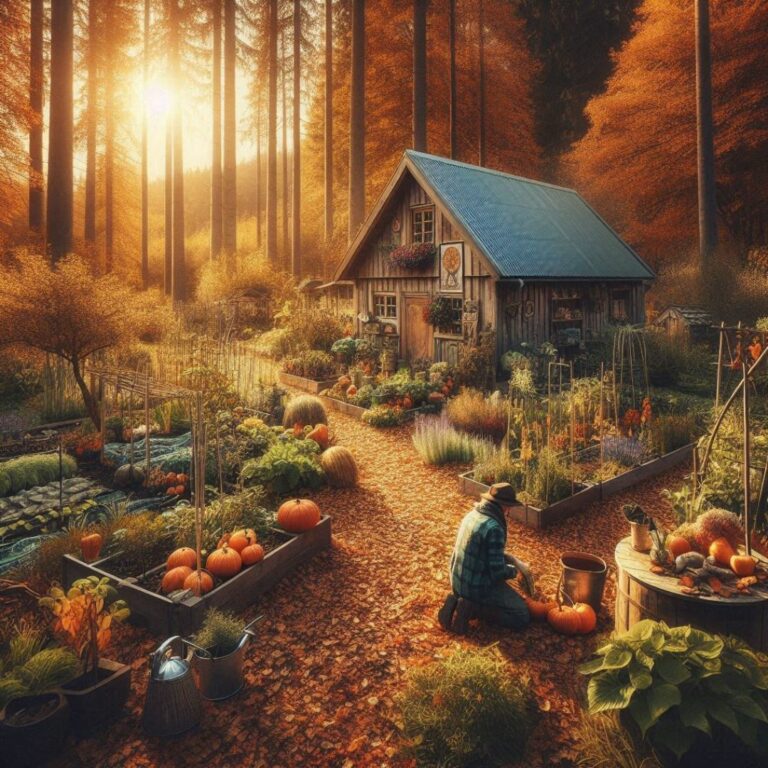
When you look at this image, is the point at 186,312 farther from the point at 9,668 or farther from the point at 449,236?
the point at 9,668

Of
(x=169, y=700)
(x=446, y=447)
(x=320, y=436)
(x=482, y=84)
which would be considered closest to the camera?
(x=169, y=700)

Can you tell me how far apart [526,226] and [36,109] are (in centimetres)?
1647

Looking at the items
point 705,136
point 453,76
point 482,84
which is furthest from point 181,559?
point 482,84

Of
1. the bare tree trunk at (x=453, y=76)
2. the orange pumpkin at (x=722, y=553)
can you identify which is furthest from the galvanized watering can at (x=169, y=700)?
the bare tree trunk at (x=453, y=76)

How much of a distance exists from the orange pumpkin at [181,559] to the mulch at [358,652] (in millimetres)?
608

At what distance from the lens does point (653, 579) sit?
3.98 meters

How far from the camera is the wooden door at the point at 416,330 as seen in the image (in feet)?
49.0

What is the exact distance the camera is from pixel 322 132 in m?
31.5

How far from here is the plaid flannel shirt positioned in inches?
179

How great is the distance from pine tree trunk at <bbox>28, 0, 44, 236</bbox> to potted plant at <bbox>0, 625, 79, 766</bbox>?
56.4 feet

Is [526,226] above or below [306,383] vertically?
above

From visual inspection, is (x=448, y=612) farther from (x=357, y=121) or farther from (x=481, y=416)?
(x=357, y=121)

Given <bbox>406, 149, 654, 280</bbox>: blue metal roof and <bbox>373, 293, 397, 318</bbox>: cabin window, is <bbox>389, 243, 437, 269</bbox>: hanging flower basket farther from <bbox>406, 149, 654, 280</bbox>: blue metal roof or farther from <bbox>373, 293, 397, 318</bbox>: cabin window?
<bbox>373, 293, 397, 318</bbox>: cabin window

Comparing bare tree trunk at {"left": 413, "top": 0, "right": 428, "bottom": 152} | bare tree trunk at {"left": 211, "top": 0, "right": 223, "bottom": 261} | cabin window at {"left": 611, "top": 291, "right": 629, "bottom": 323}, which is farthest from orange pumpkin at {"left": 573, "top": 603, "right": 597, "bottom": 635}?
bare tree trunk at {"left": 211, "top": 0, "right": 223, "bottom": 261}
